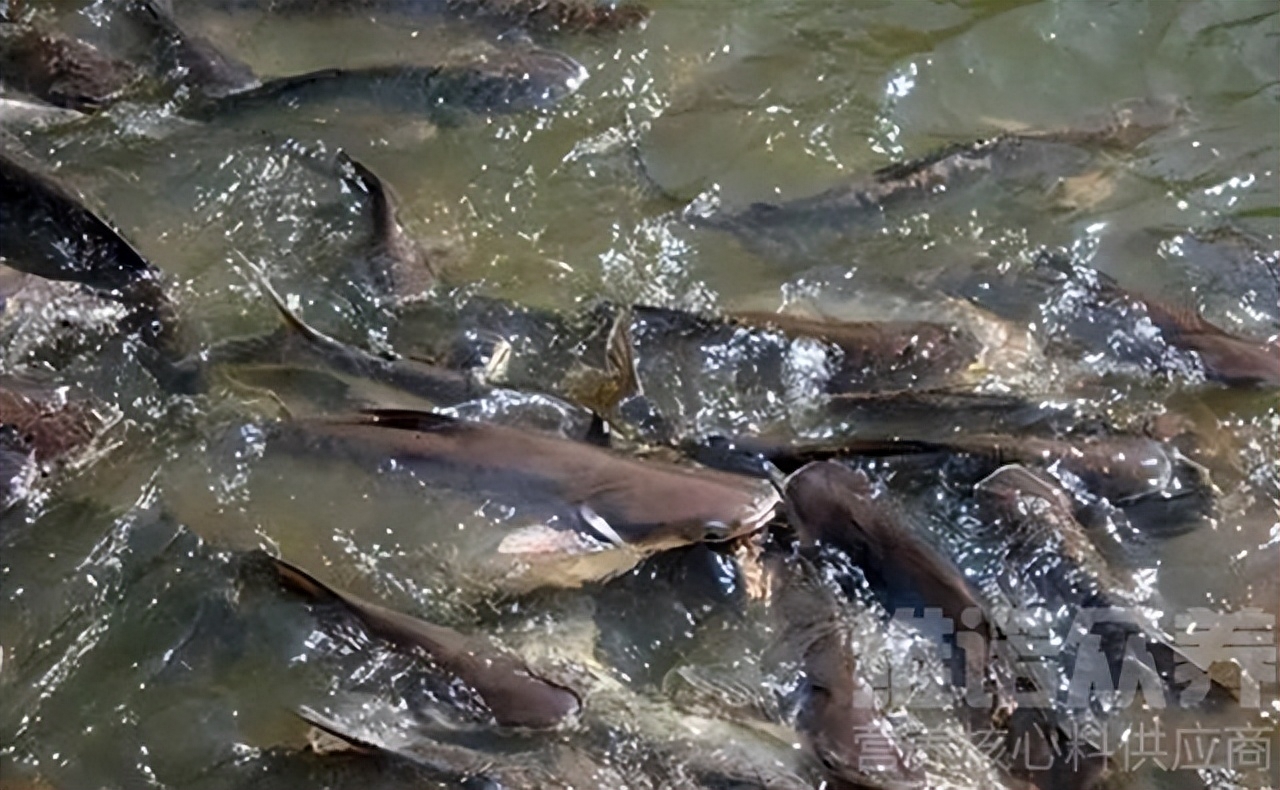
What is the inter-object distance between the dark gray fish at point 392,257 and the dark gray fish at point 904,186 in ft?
2.31

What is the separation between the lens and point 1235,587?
Result: 290 cm

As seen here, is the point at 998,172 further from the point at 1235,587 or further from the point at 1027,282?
the point at 1235,587

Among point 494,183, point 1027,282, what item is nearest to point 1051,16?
point 1027,282

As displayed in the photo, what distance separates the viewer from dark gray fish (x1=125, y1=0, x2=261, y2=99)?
3.93 meters

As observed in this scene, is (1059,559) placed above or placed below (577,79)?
below

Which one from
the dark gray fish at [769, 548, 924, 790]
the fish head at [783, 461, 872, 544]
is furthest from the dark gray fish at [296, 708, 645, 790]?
the fish head at [783, 461, 872, 544]

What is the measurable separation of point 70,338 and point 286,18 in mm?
1433

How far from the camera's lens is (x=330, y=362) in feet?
10.2

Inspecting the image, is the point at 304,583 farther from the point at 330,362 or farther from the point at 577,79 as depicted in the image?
the point at 577,79

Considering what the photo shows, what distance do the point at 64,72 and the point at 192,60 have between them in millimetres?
345

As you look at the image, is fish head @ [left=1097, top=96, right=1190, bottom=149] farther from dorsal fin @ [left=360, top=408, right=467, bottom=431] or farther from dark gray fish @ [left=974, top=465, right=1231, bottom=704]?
dorsal fin @ [left=360, top=408, right=467, bottom=431]

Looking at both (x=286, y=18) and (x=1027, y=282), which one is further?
(x=286, y=18)

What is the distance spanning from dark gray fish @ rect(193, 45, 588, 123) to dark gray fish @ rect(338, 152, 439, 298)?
0.45m

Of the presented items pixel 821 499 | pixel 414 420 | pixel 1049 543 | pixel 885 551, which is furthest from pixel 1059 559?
pixel 414 420
